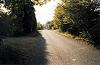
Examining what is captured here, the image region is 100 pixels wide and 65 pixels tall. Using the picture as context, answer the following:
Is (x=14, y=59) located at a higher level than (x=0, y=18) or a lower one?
lower

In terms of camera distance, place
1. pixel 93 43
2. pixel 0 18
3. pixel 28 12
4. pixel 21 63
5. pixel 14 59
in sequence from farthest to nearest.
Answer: pixel 28 12, pixel 93 43, pixel 0 18, pixel 14 59, pixel 21 63

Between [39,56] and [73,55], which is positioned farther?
[73,55]

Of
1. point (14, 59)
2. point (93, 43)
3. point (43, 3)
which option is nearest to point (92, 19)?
point (93, 43)

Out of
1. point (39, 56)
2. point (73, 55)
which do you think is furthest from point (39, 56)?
point (73, 55)

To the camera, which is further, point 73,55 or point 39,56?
point 73,55

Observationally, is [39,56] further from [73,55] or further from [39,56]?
[73,55]

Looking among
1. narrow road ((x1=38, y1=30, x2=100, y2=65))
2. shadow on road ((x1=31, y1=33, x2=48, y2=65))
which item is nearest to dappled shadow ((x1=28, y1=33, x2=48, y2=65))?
shadow on road ((x1=31, y1=33, x2=48, y2=65))

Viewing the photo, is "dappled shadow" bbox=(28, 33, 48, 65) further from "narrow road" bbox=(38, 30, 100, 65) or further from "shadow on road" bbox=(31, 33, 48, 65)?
"narrow road" bbox=(38, 30, 100, 65)

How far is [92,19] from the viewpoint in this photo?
25.9m

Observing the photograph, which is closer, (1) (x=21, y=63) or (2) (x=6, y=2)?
(1) (x=21, y=63)

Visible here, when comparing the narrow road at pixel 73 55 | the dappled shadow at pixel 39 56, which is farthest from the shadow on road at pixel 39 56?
the narrow road at pixel 73 55

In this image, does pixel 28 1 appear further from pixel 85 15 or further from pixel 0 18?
pixel 85 15

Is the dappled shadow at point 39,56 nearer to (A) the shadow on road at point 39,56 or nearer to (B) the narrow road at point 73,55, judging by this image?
(A) the shadow on road at point 39,56

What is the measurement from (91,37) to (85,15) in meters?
2.91
